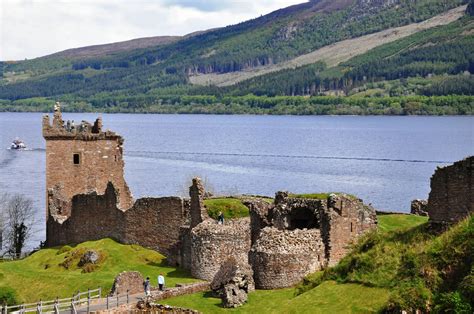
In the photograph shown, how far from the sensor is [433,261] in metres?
29.8

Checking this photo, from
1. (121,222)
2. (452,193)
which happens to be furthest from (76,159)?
(452,193)

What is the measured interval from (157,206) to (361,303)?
73.2 feet

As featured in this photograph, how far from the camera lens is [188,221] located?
164 ft

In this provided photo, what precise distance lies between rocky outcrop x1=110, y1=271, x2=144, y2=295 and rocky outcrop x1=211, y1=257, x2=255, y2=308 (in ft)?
16.2

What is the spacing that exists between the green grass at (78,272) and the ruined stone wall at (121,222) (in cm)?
78

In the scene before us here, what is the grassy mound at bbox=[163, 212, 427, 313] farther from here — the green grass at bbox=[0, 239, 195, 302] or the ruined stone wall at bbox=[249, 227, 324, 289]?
the green grass at bbox=[0, 239, 195, 302]

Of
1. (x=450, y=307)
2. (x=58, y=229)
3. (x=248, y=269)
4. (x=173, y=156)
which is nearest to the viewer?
(x=450, y=307)

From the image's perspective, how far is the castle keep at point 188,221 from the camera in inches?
1610

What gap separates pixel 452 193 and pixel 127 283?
1668 cm

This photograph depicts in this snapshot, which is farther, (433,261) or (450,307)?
(433,261)

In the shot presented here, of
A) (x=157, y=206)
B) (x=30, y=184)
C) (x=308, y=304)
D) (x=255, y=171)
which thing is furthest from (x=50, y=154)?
(x=255, y=171)

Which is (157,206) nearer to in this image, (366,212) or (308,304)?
(366,212)

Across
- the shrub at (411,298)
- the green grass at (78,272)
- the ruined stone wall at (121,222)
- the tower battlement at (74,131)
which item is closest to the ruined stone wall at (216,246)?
the green grass at (78,272)

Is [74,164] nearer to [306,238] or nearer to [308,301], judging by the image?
[306,238]
